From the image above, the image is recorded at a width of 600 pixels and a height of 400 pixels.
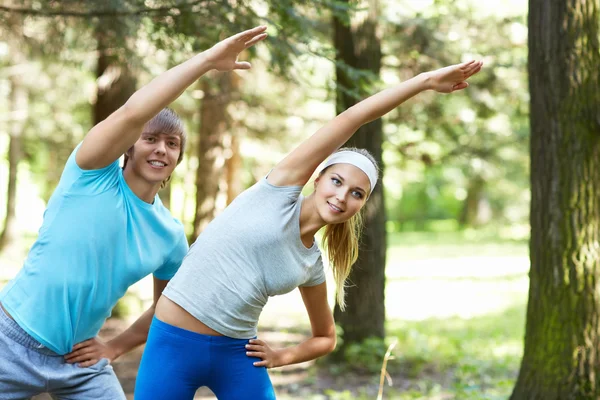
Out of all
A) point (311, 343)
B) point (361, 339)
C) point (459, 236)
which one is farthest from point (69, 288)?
point (459, 236)

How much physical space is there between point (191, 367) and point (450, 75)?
1.52m

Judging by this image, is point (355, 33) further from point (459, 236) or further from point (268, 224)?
point (459, 236)

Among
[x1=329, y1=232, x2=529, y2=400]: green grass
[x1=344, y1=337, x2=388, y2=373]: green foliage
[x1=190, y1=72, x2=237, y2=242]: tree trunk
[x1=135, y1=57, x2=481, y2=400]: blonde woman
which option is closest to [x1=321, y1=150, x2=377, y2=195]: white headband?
[x1=135, y1=57, x2=481, y2=400]: blonde woman

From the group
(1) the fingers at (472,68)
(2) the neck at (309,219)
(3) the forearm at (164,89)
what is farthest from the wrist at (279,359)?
(1) the fingers at (472,68)

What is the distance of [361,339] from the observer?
305 inches

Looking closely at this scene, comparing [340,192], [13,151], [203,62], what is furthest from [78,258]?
[13,151]

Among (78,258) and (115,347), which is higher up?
(78,258)

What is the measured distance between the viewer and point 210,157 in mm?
11164

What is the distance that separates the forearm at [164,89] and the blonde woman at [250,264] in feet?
1.60

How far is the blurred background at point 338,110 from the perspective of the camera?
19.2 feet

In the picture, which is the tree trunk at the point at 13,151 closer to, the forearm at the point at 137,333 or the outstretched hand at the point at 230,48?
the forearm at the point at 137,333

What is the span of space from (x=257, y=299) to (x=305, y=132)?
43.2 feet

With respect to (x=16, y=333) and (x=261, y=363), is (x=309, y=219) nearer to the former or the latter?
(x=261, y=363)

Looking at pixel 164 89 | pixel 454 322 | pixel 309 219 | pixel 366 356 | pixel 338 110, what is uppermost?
pixel 338 110
